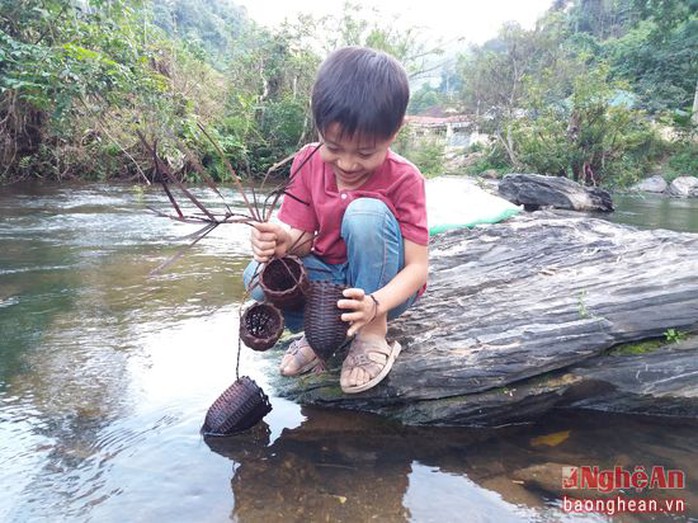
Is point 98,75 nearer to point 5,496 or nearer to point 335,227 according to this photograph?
point 335,227

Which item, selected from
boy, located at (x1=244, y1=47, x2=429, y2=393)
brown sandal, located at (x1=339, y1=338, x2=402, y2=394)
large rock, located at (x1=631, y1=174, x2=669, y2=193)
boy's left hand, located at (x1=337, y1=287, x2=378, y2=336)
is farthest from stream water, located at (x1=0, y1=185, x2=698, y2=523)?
large rock, located at (x1=631, y1=174, x2=669, y2=193)

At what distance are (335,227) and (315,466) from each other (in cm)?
81

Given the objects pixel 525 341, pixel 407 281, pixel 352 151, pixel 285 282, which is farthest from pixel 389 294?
pixel 525 341

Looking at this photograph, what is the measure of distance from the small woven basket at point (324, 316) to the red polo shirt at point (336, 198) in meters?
0.29

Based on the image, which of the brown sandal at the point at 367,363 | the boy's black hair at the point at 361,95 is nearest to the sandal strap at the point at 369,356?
the brown sandal at the point at 367,363

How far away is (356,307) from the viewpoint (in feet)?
5.71

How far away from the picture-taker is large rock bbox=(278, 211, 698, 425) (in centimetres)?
204

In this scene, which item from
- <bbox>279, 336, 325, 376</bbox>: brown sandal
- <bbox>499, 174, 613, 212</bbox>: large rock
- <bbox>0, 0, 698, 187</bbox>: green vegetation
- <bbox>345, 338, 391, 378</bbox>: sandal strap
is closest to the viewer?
<bbox>345, 338, 391, 378</bbox>: sandal strap

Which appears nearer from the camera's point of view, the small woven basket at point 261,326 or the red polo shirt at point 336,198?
the small woven basket at point 261,326

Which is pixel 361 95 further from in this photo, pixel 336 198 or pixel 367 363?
pixel 367 363

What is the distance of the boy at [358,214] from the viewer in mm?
1721

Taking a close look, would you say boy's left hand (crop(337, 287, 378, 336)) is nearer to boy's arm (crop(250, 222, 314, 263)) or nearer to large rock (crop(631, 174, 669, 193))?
boy's arm (crop(250, 222, 314, 263))
